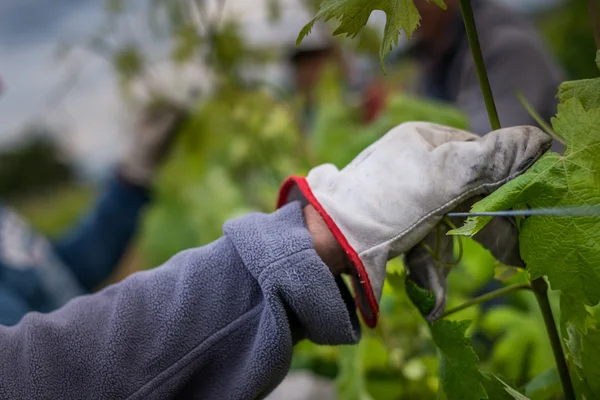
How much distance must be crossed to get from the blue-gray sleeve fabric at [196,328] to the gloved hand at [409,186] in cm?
3

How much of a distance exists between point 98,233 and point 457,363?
1258mm

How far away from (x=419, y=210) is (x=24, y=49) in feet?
9.30

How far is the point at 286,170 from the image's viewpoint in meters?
1.20

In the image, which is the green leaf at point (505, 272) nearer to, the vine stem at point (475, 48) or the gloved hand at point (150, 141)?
the vine stem at point (475, 48)

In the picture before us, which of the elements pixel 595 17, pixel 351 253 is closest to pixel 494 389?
pixel 351 253

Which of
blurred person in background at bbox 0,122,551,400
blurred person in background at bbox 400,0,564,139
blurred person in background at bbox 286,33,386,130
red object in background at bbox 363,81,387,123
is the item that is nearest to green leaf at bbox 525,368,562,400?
blurred person in background at bbox 0,122,551,400

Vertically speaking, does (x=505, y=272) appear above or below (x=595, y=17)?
below

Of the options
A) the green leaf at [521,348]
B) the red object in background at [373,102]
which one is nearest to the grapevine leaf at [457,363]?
the green leaf at [521,348]

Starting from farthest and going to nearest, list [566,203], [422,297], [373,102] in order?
1. [373,102]
2. [422,297]
3. [566,203]

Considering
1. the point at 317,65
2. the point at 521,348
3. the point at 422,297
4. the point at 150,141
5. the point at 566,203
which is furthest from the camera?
the point at 317,65

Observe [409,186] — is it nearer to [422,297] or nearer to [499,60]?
[422,297]

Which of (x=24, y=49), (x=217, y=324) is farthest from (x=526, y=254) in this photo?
(x=24, y=49)

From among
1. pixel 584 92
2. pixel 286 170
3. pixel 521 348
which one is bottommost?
pixel 521 348

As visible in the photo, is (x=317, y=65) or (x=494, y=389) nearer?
(x=494, y=389)
